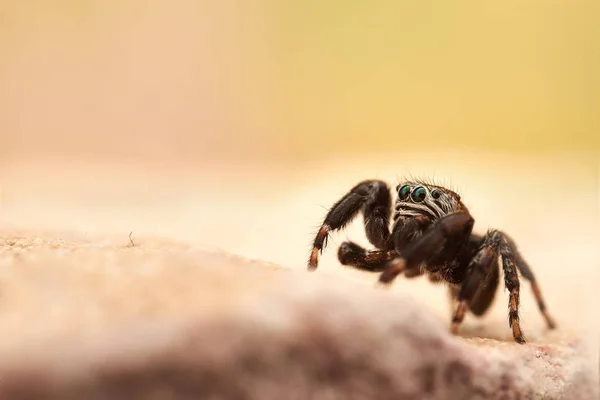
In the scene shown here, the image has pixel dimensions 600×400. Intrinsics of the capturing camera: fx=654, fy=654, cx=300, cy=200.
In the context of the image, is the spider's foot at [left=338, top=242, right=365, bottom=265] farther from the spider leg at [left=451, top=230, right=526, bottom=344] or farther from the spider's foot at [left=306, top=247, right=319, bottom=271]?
the spider leg at [left=451, top=230, right=526, bottom=344]

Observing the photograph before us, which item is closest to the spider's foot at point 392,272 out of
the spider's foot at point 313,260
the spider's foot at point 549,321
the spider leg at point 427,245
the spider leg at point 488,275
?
the spider leg at point 427,245

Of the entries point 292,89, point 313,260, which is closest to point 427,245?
point 313,260

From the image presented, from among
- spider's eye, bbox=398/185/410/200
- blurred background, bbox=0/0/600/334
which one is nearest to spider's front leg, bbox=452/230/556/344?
spider's eye, bbox=398/185/410/200

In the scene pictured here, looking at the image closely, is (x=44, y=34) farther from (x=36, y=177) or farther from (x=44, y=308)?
(x=44, y=308)

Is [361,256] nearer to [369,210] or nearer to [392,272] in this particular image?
[369,210]

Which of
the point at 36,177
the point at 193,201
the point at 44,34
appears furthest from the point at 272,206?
the point at 44,34
